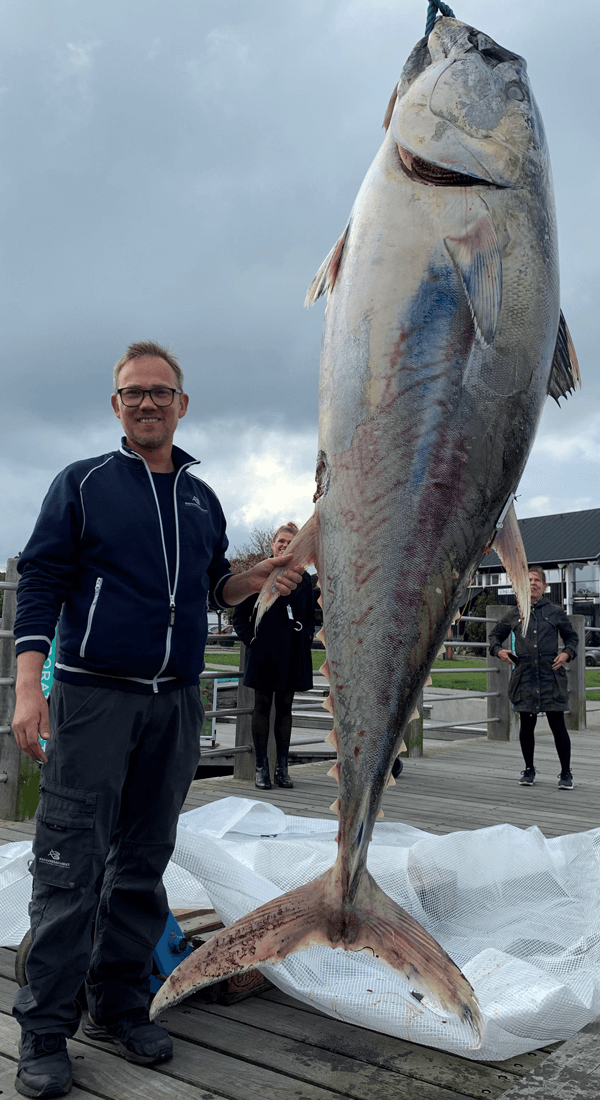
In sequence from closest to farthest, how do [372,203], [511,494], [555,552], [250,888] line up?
[372,203], [511,494], [250,888], [555,552]

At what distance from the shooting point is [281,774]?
650 centimetres

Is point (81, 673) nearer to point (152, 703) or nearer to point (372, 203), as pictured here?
point (152, 703)

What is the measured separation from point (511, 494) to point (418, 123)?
774 millimetres

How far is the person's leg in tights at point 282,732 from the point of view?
21.3 feet

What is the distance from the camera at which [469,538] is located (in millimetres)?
1805

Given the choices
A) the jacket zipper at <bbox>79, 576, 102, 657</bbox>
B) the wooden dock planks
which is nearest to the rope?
the jacket zipper at <bbox>79, 576, 102, 657</bbox>

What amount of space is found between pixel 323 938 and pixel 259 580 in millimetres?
967

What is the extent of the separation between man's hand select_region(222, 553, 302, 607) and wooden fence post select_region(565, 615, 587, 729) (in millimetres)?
7829

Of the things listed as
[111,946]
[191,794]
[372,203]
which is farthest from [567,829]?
[372,203]

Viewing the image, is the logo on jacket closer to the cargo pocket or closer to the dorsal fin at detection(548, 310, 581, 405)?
the cargo pocket

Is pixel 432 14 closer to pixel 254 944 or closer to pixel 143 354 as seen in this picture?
pixel 143 354

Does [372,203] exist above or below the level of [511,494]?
above

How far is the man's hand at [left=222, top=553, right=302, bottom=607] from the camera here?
198 cm

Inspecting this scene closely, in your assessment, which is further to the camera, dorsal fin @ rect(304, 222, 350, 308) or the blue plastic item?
the blue plastic item
